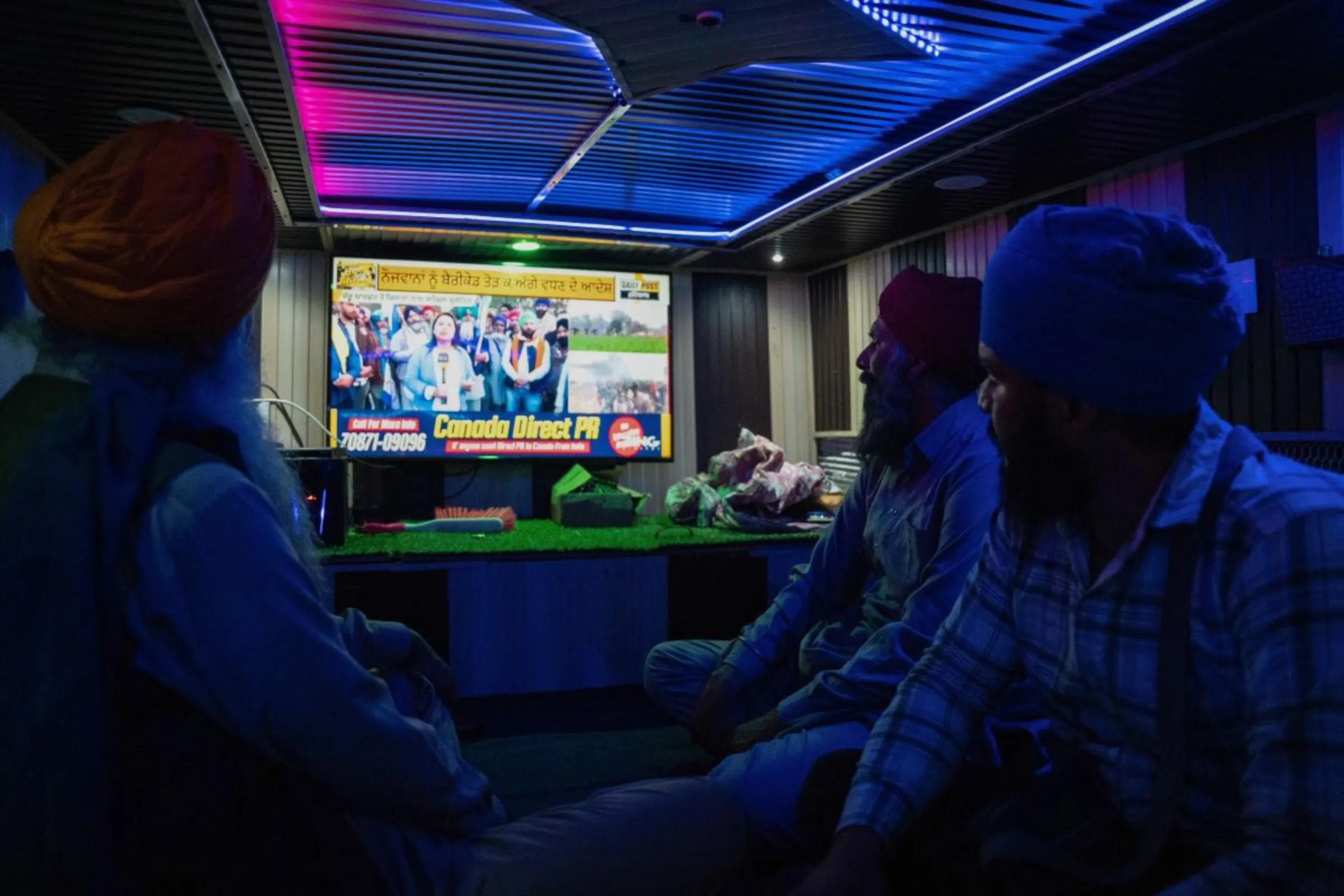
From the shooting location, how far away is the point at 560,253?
5227mm

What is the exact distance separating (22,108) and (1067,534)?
373cm

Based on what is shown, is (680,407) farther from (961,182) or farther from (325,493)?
(325,493)

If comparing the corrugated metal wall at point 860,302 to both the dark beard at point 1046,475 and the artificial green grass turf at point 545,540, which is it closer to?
the artificial green grass turf at point 545,540

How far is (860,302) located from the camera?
5598 millimetres

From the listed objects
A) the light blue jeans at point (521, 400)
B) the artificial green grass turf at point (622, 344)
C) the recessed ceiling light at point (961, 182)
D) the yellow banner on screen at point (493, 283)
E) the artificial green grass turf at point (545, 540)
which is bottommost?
the artificial green grass turf at point (545, 540)

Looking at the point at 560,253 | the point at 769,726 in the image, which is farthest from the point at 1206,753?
the point at 560,253

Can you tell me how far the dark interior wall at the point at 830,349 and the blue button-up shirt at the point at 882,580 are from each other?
3.04m

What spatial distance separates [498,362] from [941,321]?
321 centimetres

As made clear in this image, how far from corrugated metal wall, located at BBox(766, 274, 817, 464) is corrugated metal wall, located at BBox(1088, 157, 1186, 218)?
2.33 m

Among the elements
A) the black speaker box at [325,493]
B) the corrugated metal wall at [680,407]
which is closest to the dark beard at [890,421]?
the black speaker box at [325,493]

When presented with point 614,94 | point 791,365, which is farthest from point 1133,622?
point 791,365

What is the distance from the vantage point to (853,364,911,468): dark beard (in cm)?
240

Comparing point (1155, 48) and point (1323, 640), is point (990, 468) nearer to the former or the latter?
point (1323, 640)

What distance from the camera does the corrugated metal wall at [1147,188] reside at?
3.63 meters
